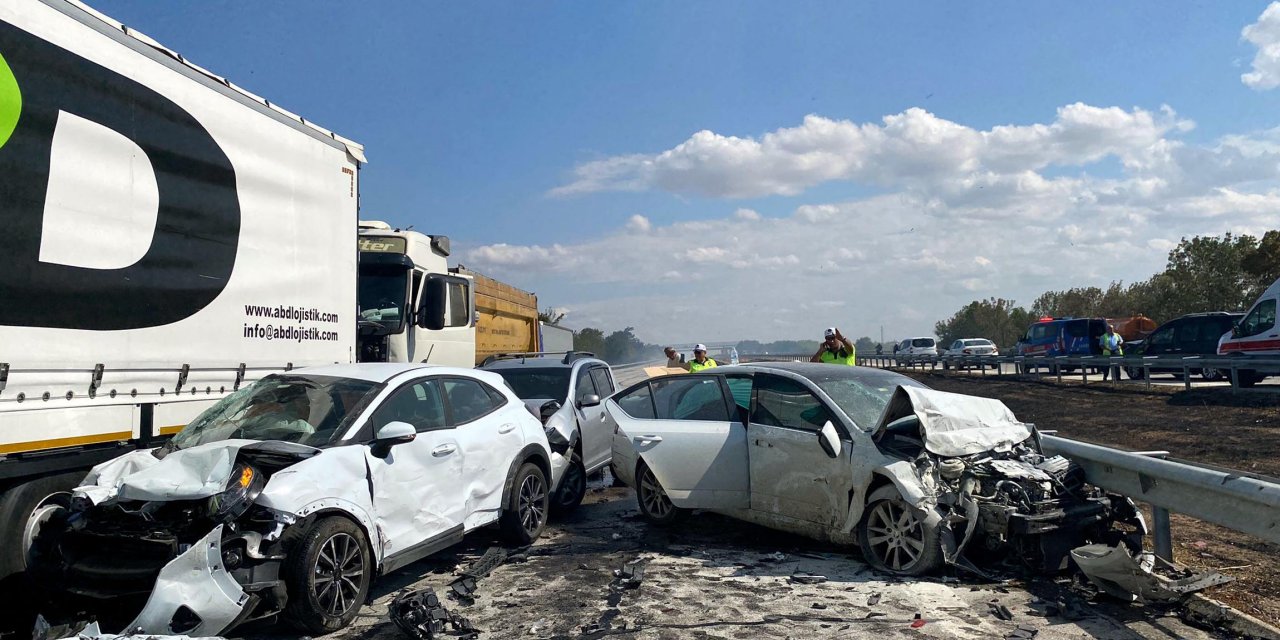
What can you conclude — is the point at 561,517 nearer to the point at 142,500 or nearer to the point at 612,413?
the point at 612,413

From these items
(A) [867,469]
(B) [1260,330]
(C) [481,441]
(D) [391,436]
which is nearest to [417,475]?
(D) [391,436]

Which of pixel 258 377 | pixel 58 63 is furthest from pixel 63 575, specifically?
pixel 58 63

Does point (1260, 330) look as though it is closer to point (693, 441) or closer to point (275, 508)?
point (693, 441)

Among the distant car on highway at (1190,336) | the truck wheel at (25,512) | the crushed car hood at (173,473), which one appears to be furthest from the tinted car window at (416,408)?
the distant car on highway at (1190,336)

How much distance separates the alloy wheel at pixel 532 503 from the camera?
718cm

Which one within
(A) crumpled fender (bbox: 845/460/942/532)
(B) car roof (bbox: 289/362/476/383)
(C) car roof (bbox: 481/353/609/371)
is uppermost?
(C) car roof (bbox: 481/353/609/371)

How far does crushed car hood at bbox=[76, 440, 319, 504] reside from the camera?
469 cm

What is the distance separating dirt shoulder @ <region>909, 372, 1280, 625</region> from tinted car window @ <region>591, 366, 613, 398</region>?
21.1 feet

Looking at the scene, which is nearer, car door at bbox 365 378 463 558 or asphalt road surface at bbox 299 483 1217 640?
asphalt road surface at bbox 299 483 1217 640

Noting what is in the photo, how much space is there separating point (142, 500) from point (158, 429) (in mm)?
1340

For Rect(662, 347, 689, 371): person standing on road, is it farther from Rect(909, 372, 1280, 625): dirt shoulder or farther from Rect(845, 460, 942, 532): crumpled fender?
Rect(845, 460, 942, 532): crumpled fender

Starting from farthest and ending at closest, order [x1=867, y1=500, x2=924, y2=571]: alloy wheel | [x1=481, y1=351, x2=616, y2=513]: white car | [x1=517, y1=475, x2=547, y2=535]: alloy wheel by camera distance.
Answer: [x1=481, y1=351, x2=616, y2=513]: white car
[x1=517, y1=475, x2=547, y2=535]: alloy wheel
[x1=867, y1=500, x2=924, y2=571]: alloy wheel

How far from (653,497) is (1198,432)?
942cm

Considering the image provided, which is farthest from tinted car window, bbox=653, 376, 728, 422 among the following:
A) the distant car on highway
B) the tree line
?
the tree line
